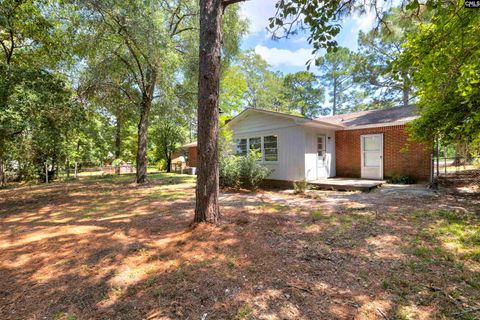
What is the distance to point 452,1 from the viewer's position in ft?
11.5

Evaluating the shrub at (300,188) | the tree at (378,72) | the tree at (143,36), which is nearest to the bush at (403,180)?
the shrub at (300,188)

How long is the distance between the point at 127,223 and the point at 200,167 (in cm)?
213

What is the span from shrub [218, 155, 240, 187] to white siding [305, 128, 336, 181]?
9.55ft

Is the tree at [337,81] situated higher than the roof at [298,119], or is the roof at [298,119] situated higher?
the tree at [337,81]

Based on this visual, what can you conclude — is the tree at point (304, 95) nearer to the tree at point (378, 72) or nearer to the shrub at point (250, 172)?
the tree at point (378, 72)

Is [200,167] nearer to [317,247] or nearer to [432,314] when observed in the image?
[317,247]

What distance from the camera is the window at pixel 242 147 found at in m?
11.9

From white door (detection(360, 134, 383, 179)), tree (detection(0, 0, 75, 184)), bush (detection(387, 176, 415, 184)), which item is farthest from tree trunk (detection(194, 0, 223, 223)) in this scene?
white door (detection(360, 134, 383, 179))

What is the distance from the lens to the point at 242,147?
1209 cm

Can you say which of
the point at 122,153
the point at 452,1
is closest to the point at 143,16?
the point at 452,1

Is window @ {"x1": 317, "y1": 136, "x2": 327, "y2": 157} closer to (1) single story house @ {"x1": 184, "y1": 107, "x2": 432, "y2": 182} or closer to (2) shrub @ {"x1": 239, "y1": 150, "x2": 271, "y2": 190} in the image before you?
(1) single story house @ {"x1": 184, "y1": 107, "x2": 432, "y2": 182}

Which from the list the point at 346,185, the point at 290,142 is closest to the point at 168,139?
the point at 290,142

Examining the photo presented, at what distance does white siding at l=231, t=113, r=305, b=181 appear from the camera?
9594mm

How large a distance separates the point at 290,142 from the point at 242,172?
2449 millimetres
